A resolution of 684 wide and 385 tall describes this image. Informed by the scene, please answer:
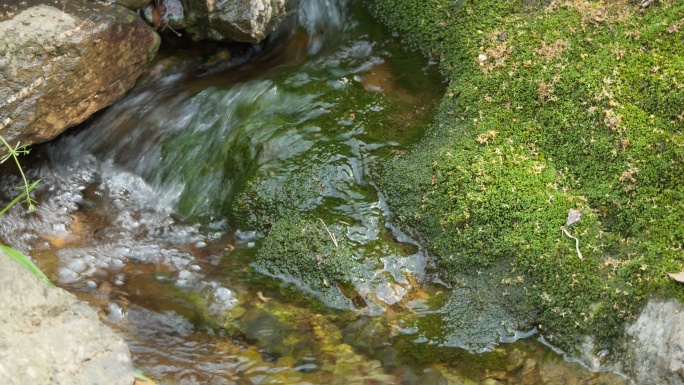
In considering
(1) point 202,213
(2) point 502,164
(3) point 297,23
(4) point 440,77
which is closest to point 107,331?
(1) point 202,213

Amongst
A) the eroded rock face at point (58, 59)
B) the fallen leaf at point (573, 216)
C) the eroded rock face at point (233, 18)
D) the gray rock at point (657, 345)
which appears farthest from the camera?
the eroded rock face at point (233, 18)

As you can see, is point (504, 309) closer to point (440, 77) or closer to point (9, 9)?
point (440, 77)

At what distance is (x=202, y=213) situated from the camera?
5539 millimetres

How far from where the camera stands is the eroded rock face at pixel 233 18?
5.80 metres

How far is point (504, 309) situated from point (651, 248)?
0.96 metres

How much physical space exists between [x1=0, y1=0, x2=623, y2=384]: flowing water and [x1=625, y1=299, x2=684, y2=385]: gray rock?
268 mm

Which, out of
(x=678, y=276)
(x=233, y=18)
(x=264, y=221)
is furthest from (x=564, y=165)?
(x=233, y=18)

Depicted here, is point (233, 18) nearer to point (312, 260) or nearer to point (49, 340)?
point (312, 260)

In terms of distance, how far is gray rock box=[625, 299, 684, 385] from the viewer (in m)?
3.54

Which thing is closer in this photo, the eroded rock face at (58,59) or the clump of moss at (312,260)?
the clump of moss at (312,260)

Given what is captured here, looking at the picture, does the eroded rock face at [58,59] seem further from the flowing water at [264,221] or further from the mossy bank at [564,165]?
the mossy bank at [564,165]

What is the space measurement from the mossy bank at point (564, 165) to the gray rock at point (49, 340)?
2.30 metres

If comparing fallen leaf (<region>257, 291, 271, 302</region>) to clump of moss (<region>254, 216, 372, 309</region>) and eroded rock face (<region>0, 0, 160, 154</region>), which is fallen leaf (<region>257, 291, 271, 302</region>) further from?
eroded rock face (<region>0, 0, 160, 154</region>)

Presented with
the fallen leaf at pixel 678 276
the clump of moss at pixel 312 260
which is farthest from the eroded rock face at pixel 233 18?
the fallen leaf at pixel 678 276
